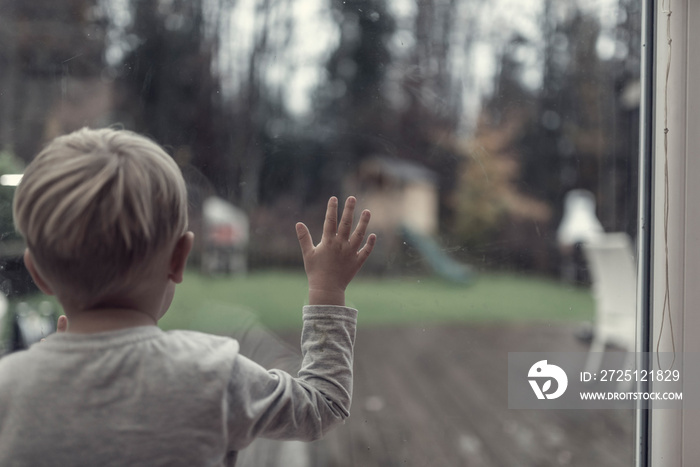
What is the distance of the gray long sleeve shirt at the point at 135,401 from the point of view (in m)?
0.56

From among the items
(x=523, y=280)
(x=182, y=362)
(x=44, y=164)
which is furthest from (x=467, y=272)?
(x=44, y=164)

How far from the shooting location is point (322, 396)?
26.7 inches

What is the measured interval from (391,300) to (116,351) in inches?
18.5

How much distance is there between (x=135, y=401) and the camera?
57 cm

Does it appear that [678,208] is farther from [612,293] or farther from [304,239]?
[304,239]

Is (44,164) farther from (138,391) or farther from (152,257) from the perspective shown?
(138,391)

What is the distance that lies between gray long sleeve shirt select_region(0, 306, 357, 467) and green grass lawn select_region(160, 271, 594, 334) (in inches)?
10.3

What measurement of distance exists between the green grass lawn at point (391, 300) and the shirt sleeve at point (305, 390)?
210 millimetres

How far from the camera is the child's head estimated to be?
1.87 feet

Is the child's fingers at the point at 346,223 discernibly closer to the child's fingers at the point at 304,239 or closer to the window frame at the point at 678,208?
the child's fingers at the point at 304,239
